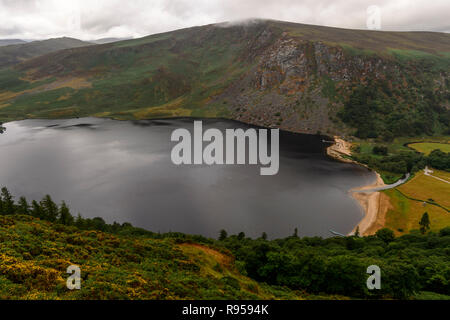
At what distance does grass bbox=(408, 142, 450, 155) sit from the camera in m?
Result: 154

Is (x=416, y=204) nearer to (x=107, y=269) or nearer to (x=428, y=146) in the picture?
(x=428, y=146)

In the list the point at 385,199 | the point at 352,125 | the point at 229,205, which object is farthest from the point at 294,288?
the point at 352,125

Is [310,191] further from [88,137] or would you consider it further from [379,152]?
[88,137]

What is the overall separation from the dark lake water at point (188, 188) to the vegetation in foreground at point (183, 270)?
33.5m

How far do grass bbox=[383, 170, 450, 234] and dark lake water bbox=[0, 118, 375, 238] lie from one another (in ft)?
38.3

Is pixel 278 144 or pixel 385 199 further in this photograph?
pixel 278 144

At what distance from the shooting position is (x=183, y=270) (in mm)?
31594

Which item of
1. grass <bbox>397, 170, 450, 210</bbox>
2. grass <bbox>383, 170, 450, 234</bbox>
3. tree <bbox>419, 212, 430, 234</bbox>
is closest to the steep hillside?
tree <bbox>419, 212, 430, 234</bbox>

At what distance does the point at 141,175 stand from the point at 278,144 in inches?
3671

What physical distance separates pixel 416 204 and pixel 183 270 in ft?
319

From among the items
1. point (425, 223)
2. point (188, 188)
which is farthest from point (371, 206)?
point (188, 188)

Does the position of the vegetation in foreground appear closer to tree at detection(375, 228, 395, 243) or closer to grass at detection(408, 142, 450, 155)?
tree at detection(375, 228, 395, 243)

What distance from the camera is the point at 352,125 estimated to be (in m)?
198
